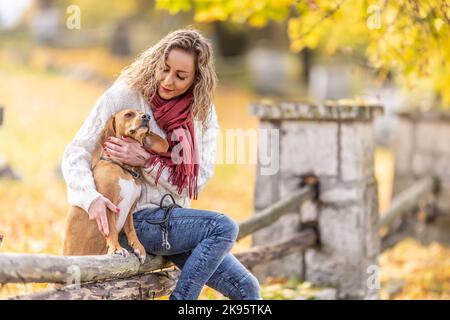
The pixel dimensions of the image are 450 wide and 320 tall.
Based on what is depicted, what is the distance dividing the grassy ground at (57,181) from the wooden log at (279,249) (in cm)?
28

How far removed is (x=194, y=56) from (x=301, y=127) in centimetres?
199

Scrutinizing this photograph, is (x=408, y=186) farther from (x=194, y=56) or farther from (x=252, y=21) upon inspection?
(x=194, y=56)

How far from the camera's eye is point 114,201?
350cm

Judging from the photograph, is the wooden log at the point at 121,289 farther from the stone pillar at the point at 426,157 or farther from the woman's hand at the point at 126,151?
the stone pillar at the point at 426,157

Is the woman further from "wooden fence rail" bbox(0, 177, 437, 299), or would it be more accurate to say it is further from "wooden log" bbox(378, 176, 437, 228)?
"wooden log" bbox(378, 176, 437, 228)

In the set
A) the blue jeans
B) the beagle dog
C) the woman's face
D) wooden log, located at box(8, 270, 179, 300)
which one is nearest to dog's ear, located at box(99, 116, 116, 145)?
the beagle dog

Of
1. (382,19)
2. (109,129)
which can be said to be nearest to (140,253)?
(109,129)

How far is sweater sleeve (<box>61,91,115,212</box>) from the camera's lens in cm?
345

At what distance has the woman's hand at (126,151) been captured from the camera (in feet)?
11.6

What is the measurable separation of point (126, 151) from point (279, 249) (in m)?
1.86

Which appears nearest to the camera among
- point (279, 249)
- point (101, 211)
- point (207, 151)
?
point (101, 211)

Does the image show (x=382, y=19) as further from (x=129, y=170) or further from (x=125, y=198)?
(x=125, y=198)

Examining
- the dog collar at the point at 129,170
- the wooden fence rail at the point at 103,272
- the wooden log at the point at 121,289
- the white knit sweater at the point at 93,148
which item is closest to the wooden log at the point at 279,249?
the wooden fence rail at the point at 103,272

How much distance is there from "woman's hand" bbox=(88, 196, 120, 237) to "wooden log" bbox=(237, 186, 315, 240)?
55.2 inches
